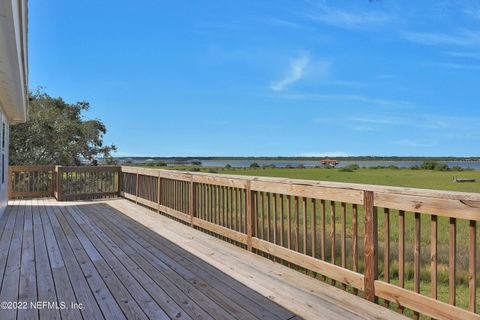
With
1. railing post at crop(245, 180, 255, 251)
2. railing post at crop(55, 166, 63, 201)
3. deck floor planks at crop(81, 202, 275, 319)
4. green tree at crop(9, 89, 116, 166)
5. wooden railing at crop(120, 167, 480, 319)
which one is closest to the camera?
wooden railing at crop(120, 167, 480, 319)

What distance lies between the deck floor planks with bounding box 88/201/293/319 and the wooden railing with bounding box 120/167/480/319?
2.21 ft

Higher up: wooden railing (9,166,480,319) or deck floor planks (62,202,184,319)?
wooden railing (9,166,480,319)

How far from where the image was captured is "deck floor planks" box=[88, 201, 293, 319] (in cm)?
220

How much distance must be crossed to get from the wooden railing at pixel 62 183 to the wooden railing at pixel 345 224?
281 centimetres

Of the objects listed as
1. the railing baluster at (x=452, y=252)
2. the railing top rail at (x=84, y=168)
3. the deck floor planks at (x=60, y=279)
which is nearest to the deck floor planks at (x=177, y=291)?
the deck floor planks at (x=60, y=279)

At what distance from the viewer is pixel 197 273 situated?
292 cm

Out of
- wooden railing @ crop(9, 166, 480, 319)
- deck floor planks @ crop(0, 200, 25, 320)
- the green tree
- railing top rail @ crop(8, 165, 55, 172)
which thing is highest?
the green tree

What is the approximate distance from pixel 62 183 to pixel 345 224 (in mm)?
8632

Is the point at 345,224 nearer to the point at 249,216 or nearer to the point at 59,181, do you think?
the point at 249,216

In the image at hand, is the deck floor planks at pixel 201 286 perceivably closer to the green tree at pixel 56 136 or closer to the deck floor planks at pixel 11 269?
the deck floor planks at pixel 11 269

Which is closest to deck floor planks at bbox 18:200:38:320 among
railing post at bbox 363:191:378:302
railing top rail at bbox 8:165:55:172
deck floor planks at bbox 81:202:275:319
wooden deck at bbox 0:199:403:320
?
wooden deck at bbox 0:199:403:320

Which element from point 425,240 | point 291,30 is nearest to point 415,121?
point 291,30

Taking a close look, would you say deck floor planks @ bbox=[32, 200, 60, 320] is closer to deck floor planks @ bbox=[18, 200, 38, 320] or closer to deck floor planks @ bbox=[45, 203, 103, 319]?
deck floor planks @ bbox=[18, 200, 38, 320]

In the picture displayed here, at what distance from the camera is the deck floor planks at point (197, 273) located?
2.20 m
